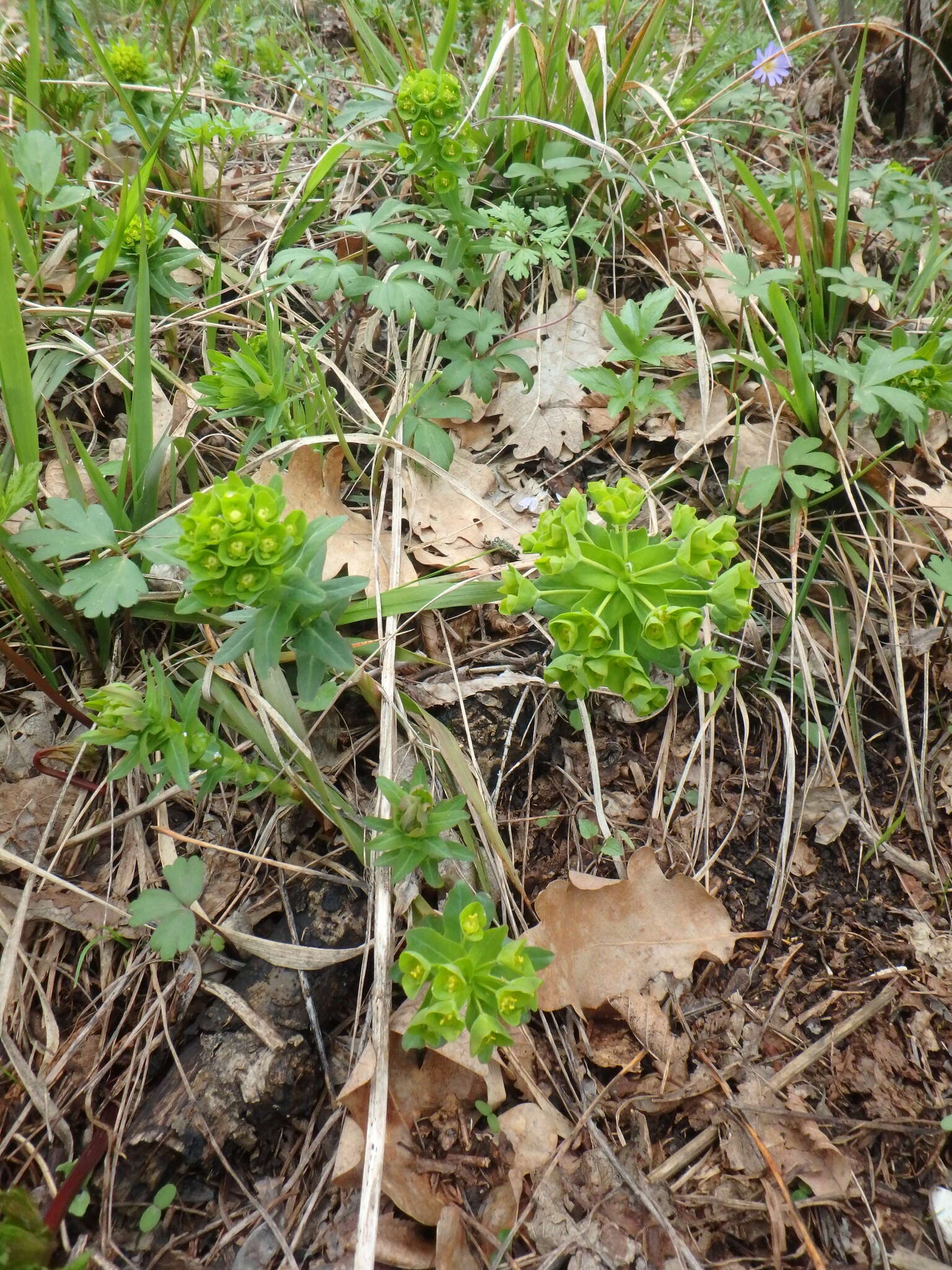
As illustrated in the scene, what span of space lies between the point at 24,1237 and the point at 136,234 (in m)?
2.53

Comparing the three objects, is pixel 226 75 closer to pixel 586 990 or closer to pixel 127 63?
pixel 127 63

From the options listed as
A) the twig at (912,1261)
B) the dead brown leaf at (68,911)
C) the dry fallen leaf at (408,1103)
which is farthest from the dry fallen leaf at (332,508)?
the twig at (912,1261)

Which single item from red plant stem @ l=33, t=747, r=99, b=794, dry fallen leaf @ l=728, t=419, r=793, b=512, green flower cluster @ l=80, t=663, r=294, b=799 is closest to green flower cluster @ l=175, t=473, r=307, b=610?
green flower cluster @ l=80, t=663, r=294, b=799

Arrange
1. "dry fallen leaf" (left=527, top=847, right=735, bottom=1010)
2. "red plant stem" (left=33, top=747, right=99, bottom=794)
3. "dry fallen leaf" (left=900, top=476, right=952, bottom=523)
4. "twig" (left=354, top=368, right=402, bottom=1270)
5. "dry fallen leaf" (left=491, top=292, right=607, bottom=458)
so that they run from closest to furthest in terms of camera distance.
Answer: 1. "twig" (left=354, top=368, right=402, bottom=1270)
2. "dry fallen leaf" (left=527, top=847, right=735, bottom=1010)
3. "red plant stem" (left=33, top=747, right=99, bottom=794)
4. "dry fallen leaf" (left=900, top=476, right=952, bottom=523)
5. "dry fallen leaf" (left=491, top=292, right=607, bottom=458)

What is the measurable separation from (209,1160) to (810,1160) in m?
1.25

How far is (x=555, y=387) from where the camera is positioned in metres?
2.68

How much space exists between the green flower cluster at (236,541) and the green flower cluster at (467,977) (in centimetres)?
78

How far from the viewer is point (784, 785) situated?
2.15m

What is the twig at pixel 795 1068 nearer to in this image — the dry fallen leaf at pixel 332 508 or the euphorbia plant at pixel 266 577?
the euphorbia plant at pixel 266 577

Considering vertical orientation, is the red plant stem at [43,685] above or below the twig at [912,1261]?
above

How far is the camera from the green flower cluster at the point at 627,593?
165cm

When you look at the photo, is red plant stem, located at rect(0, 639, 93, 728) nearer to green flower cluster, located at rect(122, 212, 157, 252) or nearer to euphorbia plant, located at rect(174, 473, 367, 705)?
euphorbia plant, located at rect(174, 473, 367, 705)

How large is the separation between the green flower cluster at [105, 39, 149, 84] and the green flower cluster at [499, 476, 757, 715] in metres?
2.49

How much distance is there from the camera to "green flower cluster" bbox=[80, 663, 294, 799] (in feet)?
5.51
